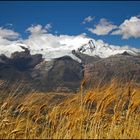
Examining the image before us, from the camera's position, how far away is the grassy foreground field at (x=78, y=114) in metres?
6.94

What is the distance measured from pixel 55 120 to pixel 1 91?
4.78ft

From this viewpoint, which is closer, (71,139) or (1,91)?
(71,139)

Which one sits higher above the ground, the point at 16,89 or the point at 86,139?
the point at 16,89

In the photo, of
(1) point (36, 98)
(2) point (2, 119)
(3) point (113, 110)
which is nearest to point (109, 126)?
(3) point (113, 110)

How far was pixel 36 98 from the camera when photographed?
7.84m

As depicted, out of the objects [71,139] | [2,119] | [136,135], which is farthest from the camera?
[2,119]

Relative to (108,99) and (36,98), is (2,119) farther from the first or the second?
(108,99)

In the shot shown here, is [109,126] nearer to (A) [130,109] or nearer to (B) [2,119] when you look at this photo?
(A) [130,109]

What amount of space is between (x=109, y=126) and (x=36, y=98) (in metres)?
1.57

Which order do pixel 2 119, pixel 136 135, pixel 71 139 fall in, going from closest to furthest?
1. pixel 71 139
2. pixel 136 135
3. pixel 2 119

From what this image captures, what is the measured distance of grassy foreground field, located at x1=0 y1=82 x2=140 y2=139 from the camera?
22.8 feet

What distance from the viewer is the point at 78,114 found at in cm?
727

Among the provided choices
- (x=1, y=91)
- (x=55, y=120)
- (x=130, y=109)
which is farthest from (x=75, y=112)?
(x=1, y=91)

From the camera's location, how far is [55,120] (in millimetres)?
7574
